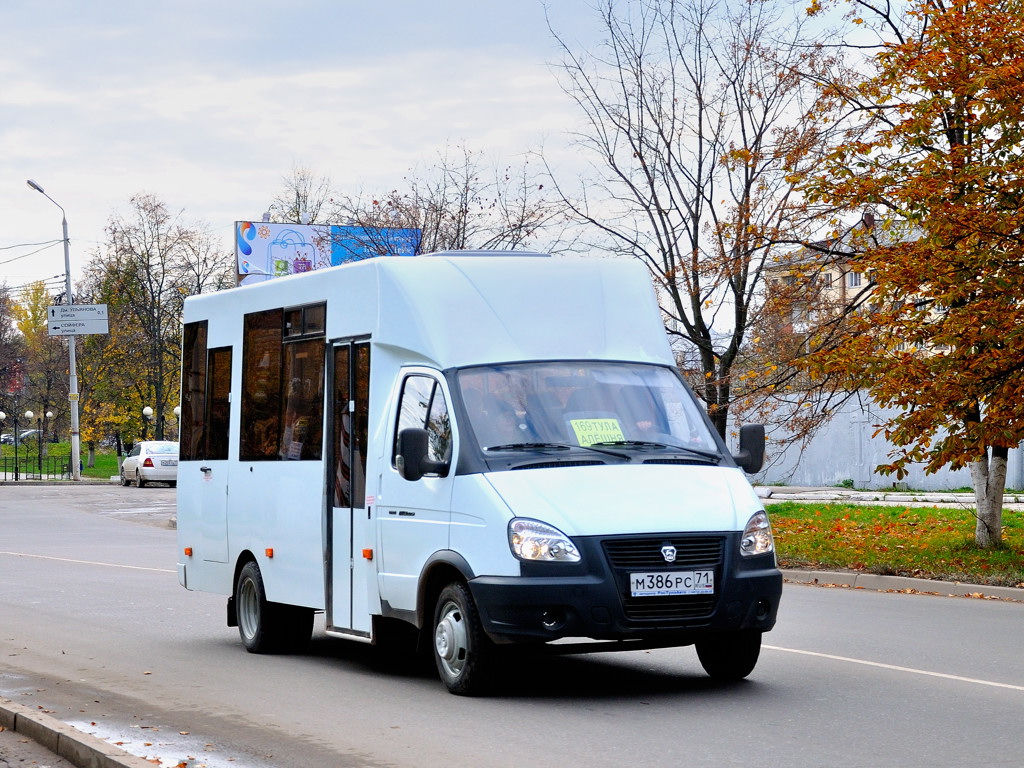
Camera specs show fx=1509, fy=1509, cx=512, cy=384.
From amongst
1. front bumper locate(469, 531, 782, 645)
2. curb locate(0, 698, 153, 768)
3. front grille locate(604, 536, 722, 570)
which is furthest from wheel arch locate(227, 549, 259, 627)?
front grille locate(604, 536, 722, 570)

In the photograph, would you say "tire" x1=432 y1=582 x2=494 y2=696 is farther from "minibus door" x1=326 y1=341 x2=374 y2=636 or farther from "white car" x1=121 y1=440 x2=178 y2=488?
"white car" x1=121 y1=440 x2=178 y2=488

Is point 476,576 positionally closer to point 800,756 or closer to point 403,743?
point 403,743

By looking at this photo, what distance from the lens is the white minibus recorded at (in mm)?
8445

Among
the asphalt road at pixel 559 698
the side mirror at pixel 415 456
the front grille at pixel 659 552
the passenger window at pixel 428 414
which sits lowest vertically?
the asphalt road at pixel 559 698

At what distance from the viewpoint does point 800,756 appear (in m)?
6.95

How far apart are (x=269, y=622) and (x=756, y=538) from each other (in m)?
4.55

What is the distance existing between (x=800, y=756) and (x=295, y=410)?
5.45 meters

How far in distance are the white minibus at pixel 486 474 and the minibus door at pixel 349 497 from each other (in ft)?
0.06

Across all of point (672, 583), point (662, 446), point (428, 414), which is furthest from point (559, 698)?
point (428, 414)

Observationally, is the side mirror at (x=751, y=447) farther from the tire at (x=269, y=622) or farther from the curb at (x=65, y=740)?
the curb at (x=65, y=740)

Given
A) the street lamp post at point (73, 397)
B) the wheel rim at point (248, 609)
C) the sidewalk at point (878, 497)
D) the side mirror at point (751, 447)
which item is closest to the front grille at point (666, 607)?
the side mirror at point (751, 447)

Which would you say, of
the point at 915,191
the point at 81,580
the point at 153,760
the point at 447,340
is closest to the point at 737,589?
the point at 447,340

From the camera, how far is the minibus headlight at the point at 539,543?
8.36 m

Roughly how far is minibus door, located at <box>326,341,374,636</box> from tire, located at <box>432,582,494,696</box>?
1047mm
